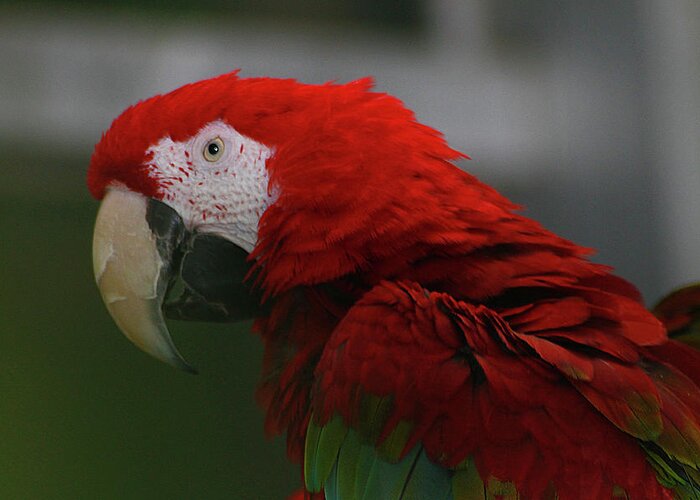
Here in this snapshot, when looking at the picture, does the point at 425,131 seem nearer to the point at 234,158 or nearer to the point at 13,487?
the point at 234,158

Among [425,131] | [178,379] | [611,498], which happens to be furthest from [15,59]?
[611,498]

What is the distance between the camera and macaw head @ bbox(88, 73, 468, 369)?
0.72 metres

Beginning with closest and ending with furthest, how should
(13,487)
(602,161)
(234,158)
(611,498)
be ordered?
(611,498), (234,158), (13,487), (602,161)

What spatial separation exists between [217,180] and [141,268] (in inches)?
4.4

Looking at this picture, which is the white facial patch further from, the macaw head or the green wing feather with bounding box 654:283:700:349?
the green wing feather with bounding box 654:283:700:349

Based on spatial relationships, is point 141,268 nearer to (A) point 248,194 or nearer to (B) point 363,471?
(A) point 248,194

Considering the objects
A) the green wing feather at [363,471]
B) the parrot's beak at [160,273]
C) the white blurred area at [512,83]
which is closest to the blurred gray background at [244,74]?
the white blurred area at [512,83]

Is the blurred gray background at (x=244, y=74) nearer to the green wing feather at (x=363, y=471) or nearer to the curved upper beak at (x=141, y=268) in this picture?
the curved upper beak at (x=141, y=268)

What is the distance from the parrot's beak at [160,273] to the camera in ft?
2.52

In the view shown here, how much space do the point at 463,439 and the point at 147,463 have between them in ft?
2.91


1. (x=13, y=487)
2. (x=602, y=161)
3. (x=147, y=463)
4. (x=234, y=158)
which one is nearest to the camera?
(x=234, y=158)

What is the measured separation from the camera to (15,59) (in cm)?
139

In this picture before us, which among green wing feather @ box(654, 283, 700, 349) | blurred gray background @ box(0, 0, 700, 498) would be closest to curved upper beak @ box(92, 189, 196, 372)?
blurred gray background @ box(0, 0, 700, 498)

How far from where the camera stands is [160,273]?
0.77 meters
